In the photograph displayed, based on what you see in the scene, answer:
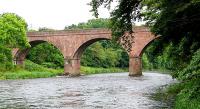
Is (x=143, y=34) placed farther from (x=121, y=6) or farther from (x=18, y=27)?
(x=121, y=6)

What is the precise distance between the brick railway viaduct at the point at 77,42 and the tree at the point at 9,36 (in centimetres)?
1077

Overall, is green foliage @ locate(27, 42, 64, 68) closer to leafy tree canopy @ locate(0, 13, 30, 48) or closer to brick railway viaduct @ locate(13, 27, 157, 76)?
brick railway viaduct @ locate(13, 27, 157, 76)

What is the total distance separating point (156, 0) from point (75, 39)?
5167cm

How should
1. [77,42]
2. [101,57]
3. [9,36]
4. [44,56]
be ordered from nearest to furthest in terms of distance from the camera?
[9,36], [77,42], [44,56], [101,57]

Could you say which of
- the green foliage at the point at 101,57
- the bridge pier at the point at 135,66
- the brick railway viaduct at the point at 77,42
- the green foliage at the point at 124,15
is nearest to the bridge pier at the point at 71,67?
the brick railway viaduct at the point at 77,42

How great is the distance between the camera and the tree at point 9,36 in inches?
2084

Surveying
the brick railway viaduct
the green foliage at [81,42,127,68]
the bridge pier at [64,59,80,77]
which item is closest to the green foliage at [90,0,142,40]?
the brick railway viaduct

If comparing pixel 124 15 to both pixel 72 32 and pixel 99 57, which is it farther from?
pixel 99 57

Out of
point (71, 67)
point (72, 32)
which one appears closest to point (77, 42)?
point (72, 32)

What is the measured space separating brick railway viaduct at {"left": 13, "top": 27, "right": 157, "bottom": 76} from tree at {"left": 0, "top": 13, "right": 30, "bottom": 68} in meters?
10.8

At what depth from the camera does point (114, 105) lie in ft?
66.5

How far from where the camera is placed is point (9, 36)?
5344 centimetres

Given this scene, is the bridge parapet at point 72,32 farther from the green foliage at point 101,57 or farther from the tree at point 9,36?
the green foliage at point 101,57

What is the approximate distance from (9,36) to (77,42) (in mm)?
14005
